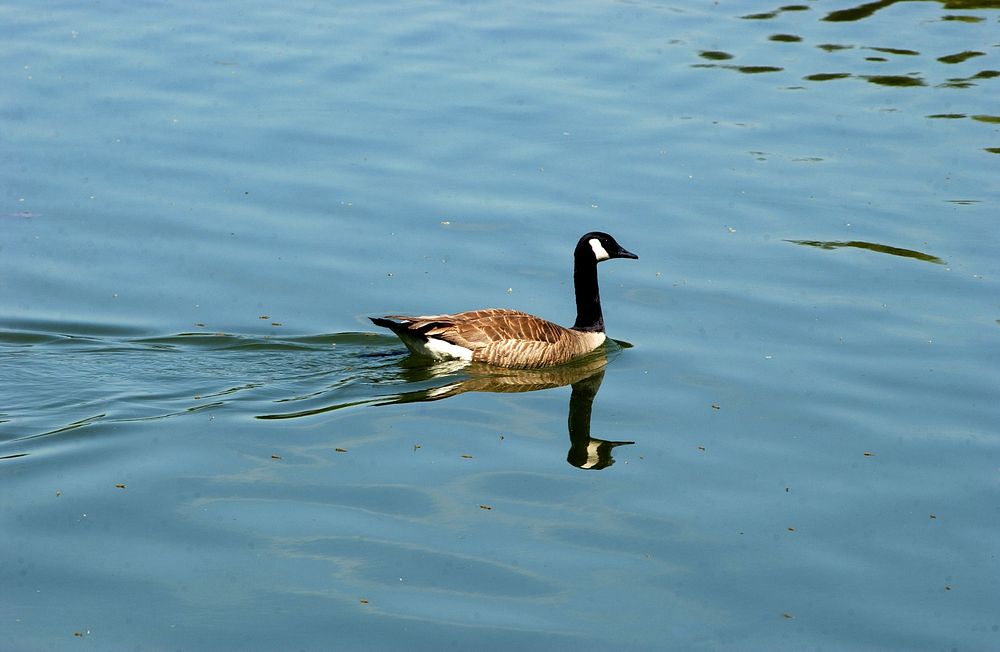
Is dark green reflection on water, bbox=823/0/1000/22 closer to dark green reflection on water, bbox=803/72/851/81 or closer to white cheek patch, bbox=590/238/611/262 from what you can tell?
dark green reflection on water, bbox=803/72/851/81

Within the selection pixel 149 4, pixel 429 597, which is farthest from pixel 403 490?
pixel 149 4

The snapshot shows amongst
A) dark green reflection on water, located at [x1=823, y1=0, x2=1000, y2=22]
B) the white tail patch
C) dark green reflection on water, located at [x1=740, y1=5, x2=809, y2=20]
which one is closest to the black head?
the white tail patch

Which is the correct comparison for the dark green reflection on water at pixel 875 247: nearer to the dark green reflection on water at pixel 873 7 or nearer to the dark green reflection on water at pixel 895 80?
the dark green reflection on water at pixel 895 80

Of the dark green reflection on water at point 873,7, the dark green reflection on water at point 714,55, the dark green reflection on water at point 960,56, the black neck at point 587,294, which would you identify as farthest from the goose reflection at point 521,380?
the dark green reflection on water at point 873,7

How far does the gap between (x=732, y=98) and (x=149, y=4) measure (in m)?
10.2

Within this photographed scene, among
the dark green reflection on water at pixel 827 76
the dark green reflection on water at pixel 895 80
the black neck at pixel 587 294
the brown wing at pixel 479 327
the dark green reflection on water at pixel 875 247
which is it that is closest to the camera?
the brown wing at pixel 479 327

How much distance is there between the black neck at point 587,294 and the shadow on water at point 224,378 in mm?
273

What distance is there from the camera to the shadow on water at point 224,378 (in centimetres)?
1121

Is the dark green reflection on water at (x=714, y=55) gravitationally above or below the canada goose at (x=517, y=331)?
above

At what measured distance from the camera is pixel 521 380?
1293cm

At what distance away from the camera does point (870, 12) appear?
23469 millimetres

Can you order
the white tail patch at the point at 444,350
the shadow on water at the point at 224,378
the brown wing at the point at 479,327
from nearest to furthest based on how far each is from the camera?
1. the shadow on water at the point at 224,378
2. the brown wing at the point at 479,327
3. the white tail patch at the point at 444,350

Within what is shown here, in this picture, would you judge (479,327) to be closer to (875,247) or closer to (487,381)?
(487,381)

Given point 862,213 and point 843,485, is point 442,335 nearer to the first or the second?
point 843,485
